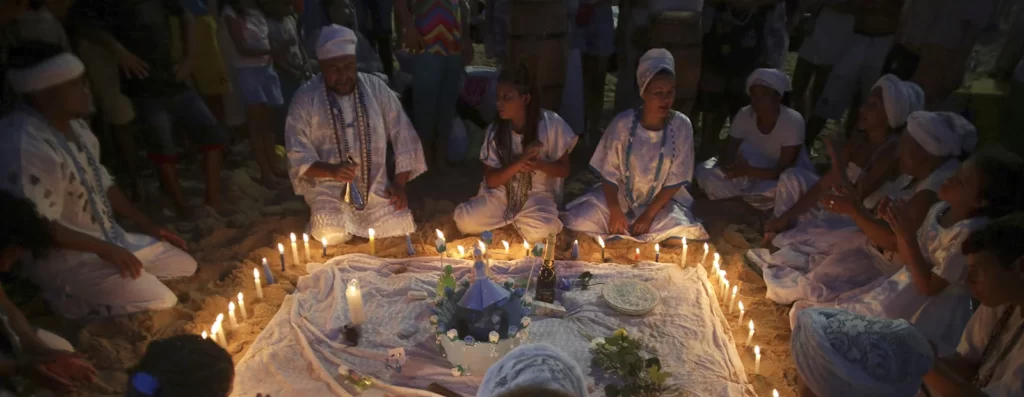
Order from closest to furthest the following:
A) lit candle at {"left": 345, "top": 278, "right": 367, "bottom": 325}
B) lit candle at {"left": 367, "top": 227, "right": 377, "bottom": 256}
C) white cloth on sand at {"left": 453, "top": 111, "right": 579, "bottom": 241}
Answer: lit candle at {"left": 345, "top": 278, "right": 367, "bottom": 325} → lit candle at {"left": 367, "top": 227, "right": 377, "bottom": 256} → white cloth on sand at {"left": 453, "top": 111, "right": 579, "bottom": 241}

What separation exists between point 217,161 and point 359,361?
255 cm

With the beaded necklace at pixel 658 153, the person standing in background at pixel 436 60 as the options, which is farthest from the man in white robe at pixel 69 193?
the beaded necklace at pixel 658 153

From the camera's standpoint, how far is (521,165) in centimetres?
460

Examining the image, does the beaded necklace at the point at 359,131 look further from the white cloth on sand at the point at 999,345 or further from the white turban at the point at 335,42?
the white cloth on sand at the point at 999,345

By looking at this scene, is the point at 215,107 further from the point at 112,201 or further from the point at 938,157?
the point at 938,157

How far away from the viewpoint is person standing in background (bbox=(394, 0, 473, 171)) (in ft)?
18.1

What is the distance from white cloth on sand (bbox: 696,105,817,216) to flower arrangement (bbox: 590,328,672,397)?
83.4 inches

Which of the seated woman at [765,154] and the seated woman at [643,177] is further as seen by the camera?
the seated woman at [765,154]

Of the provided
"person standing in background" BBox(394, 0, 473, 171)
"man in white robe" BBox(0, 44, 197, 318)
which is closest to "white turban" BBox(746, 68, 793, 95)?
"person standing in background" BBox(394, 0, 473, 171)

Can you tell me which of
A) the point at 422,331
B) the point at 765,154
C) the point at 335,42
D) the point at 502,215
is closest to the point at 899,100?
the point at 765,154

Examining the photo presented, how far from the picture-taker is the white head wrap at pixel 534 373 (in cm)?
200

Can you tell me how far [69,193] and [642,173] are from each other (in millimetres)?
Result: 3689

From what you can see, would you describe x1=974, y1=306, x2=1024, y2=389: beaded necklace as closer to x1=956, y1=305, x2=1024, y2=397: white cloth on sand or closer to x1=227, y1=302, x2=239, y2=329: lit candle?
x1=956, y1=305, x2=1024, y2=397: white cloth on sand

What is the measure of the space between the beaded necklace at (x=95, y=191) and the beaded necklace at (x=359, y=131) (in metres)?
1.48
